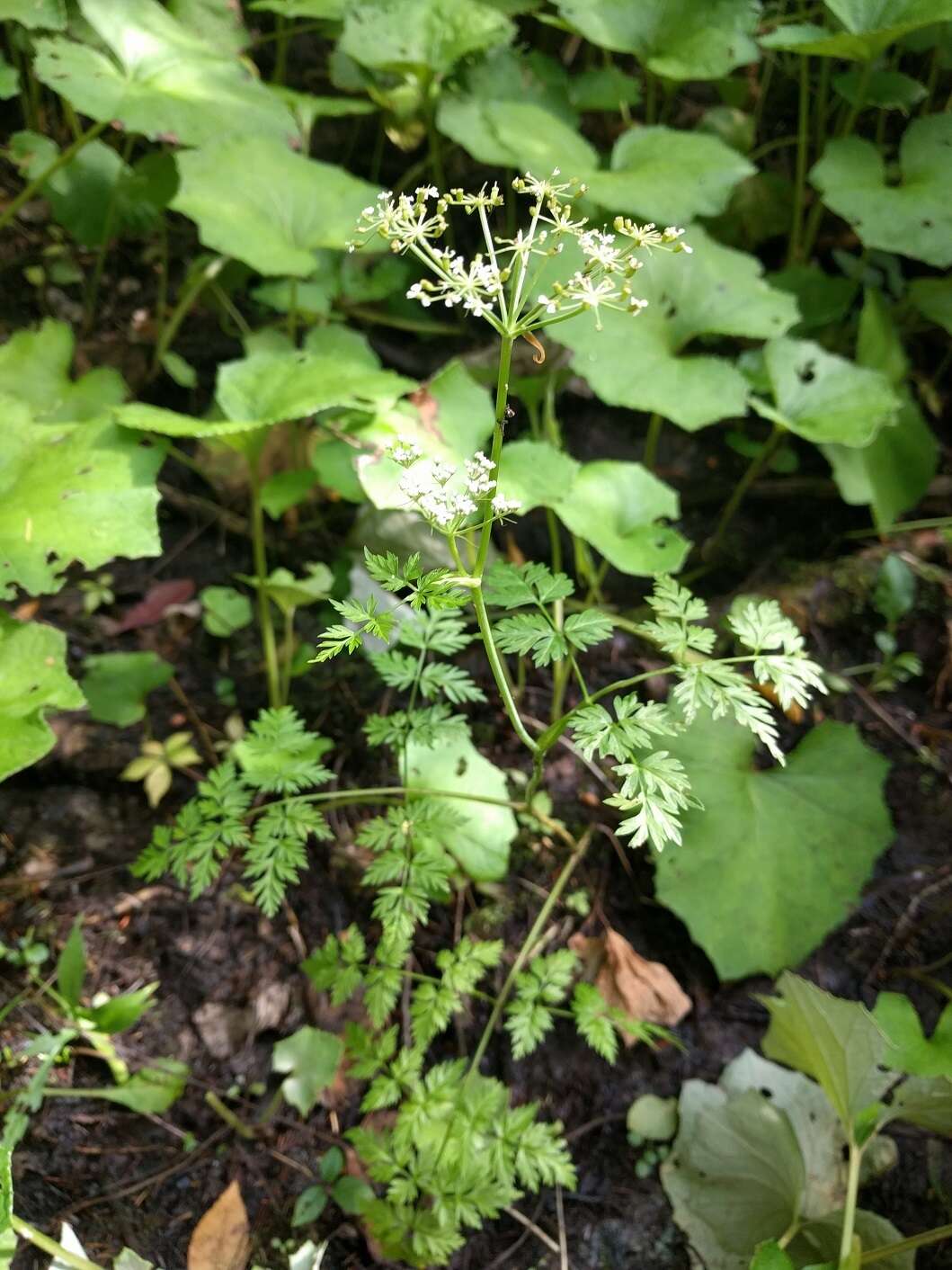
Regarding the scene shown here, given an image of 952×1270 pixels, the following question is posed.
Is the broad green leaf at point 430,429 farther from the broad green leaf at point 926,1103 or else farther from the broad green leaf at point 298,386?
the broad green leaf at point 926,1103

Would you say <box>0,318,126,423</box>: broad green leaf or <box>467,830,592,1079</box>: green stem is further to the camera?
<box>0,318,126,423</box>: broad green leaf

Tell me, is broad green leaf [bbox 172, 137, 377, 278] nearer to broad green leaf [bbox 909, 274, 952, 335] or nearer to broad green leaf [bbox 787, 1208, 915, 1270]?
broad green leaf [bbox 909, 274, 952, 335]

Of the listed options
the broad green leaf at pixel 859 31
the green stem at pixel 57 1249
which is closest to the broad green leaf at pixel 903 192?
the broad green leaf at pixel 859 31

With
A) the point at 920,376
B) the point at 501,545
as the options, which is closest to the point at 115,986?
the point at 501,545

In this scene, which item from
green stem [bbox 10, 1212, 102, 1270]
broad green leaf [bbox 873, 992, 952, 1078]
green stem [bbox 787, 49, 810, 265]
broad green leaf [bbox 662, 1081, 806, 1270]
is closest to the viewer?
green stem [bbox 10, 1212, 102, 1270]

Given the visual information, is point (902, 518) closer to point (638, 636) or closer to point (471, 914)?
point (638, 636)

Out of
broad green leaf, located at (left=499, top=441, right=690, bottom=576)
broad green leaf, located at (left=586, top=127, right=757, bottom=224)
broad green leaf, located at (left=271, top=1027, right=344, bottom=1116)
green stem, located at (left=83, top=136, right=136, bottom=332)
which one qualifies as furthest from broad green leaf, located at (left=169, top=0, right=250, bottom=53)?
broad green leaf, located at (left=271, top=1027, right=344, bottom=1116)
